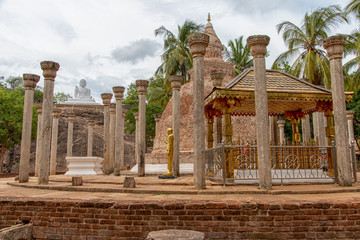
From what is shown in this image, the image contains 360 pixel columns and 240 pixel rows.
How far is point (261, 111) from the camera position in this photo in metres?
6.96

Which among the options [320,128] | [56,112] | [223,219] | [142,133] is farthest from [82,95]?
[223,219]

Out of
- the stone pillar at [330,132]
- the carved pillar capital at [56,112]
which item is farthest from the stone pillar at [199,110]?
the carved pillar capital at [56,112]

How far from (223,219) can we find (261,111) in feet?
9.48

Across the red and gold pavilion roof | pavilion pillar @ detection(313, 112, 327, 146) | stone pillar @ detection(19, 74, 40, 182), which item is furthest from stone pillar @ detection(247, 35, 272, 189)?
stone pillar @ detection(19, 74, 40, 182)

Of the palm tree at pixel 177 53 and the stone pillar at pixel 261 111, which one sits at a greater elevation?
the palm tree at pixel 177 53

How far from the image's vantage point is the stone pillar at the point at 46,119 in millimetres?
8603

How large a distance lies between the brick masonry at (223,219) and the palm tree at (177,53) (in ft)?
79.3

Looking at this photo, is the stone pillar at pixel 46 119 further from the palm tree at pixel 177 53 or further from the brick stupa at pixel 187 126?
the palm tree at pixel 177 53

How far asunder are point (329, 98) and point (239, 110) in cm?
345

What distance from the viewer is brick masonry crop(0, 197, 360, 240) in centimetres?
496

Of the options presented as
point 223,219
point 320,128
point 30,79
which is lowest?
point 223,219

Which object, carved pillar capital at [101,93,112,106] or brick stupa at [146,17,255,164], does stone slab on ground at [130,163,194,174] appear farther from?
carved pillar capital at [101,93,112,106]

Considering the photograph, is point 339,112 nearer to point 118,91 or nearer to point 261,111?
point 261,111

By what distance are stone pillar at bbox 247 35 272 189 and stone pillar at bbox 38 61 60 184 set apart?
5.65 metres
